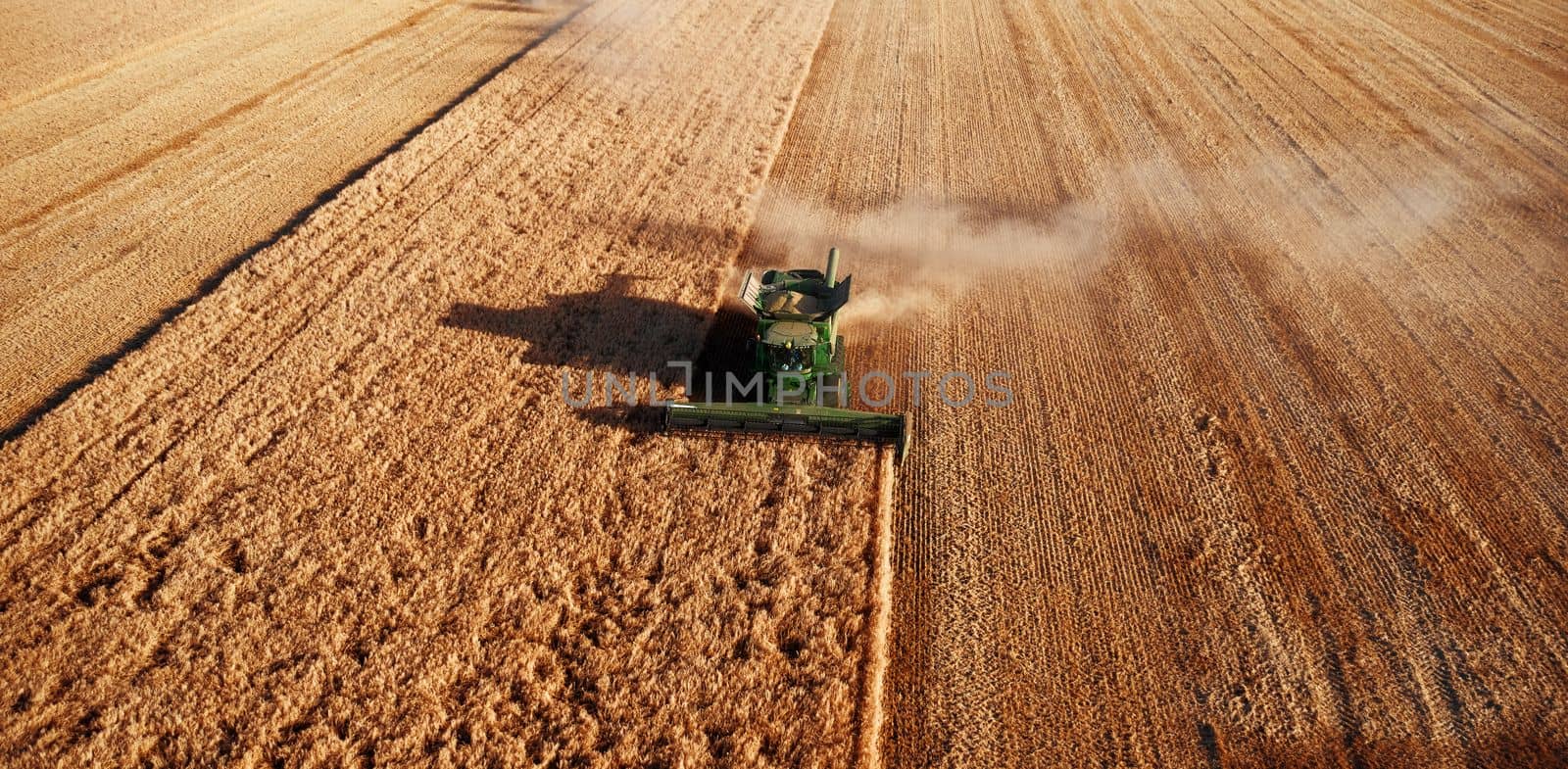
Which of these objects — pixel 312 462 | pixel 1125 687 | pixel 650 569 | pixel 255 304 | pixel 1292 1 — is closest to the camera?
pixel 1125 687

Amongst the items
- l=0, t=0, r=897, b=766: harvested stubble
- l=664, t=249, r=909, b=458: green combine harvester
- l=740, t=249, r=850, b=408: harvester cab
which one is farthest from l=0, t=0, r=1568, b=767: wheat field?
l=740, t=249, r=850, b=408: harvester cab

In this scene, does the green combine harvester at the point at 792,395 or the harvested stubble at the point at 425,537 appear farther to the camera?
the green combine harvester at the point at 792,395

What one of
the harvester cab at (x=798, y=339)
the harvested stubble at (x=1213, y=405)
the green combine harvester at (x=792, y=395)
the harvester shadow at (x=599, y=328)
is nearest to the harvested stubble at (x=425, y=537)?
the harvester shadow at (x=599, y=328)

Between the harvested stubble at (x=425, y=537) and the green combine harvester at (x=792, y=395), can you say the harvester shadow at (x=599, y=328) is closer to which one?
the harvested stubble at (x=425, y=537)

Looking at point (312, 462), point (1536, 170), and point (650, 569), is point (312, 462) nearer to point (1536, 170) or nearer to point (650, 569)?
point (650, 569)

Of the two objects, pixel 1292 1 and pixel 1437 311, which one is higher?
pixel 1292 1

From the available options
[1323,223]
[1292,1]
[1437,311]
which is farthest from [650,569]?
[1292,1]

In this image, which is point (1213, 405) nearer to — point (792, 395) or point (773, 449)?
point (792, 395)
